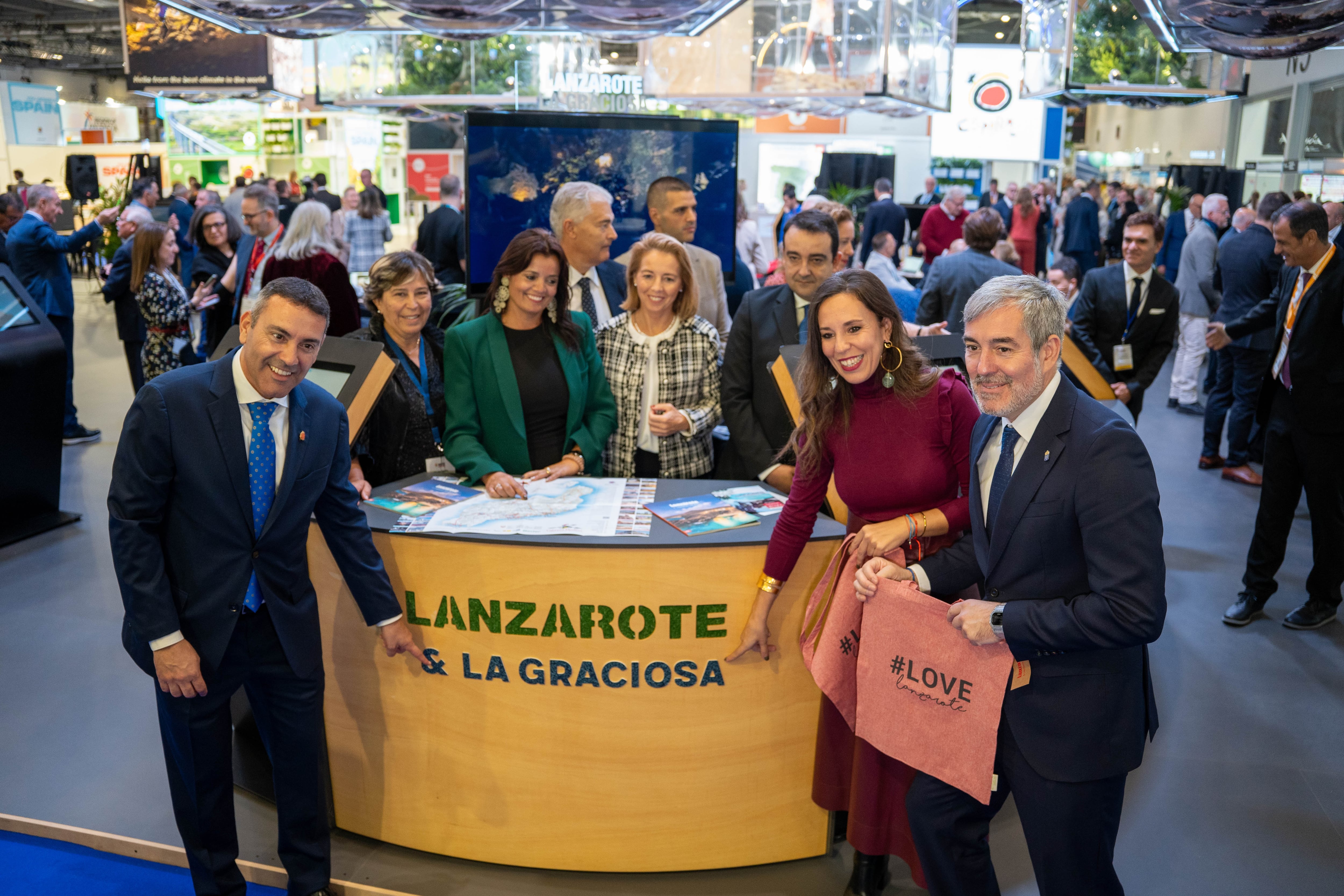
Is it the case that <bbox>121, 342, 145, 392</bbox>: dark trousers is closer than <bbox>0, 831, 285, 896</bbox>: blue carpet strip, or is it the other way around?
<bbox>0, 831, 285, 896</bbox>: blue carpet strip

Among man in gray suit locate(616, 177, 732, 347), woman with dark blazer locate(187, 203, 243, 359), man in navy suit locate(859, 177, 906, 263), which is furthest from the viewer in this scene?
man in navy suit locate(859, 177, 906, 263)

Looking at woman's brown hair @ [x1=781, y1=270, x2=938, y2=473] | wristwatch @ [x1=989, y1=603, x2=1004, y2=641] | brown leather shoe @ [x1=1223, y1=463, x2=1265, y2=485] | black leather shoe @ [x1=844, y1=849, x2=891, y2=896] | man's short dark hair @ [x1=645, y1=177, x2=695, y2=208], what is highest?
man's short dark hair @ [x1=645, y1=177, x2=695, y2=208]

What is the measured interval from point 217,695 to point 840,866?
5.42 ft

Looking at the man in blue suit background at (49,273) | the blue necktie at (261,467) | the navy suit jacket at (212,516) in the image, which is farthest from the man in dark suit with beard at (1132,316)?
the man in blue suit background at (49,273)

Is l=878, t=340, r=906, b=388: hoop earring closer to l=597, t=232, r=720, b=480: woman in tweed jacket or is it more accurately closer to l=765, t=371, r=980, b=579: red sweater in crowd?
l=765, t=371, r=980, b=579: red sweater in crowd

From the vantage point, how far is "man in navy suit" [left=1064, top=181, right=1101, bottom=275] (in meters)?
13.2

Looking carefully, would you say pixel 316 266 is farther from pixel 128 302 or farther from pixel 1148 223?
pixel 1148 223

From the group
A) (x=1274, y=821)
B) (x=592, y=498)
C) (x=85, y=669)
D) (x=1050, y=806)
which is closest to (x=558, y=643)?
(x=592, y=498)

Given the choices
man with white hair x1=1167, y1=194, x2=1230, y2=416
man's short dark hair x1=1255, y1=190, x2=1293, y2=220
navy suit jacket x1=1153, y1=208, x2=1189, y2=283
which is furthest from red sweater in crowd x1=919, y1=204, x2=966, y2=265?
man's short dark hair x1=1255, y1=190, x2=1293, y2=220

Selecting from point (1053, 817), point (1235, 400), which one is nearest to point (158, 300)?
point (1053, 817)

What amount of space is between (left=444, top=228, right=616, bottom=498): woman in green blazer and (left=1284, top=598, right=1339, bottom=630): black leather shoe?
317cm

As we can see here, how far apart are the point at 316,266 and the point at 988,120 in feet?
39.7

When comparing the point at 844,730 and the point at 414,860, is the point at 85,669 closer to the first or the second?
the point at 414,860

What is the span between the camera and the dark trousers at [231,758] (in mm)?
2357
